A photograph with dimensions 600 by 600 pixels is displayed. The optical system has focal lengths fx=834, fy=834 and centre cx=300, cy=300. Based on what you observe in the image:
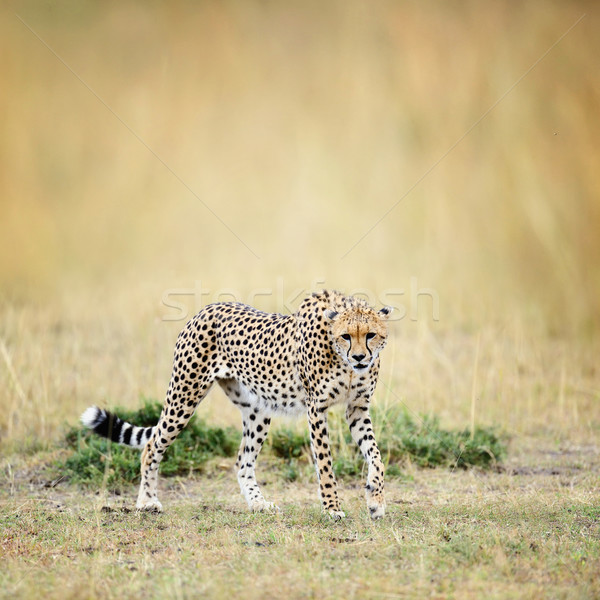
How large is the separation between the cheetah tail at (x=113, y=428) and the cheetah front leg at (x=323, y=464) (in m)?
1.18

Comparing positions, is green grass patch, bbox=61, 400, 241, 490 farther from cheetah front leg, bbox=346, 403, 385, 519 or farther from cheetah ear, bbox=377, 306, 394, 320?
cheetah ear, bbox=377, 306, 394, 320

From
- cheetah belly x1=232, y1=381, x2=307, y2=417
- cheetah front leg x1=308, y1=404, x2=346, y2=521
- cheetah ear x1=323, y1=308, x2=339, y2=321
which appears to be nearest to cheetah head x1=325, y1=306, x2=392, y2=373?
cheetah ear x1=323, y1=308, x2=339, y2=321

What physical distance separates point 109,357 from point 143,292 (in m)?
2.75

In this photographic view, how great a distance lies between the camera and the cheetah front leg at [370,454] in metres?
4.69

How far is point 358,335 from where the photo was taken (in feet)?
15.2

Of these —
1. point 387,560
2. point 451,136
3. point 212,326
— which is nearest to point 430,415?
point 212,326

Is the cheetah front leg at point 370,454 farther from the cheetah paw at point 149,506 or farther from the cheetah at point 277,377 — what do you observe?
the cheetah paw at point 149,506

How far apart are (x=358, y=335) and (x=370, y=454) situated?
0.75 meters

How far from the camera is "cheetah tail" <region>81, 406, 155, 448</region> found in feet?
17.6

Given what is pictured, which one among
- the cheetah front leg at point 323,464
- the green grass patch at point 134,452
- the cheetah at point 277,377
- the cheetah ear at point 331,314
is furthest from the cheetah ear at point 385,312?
the green grass patch at point 134,452

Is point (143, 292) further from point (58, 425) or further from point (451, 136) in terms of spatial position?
point (451, 136)

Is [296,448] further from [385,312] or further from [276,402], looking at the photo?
[385,312]

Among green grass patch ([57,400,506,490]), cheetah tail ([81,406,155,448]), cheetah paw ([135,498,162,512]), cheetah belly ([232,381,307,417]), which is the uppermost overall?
cheetah belly ([232,381,307,417])

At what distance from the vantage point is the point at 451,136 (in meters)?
15.1
